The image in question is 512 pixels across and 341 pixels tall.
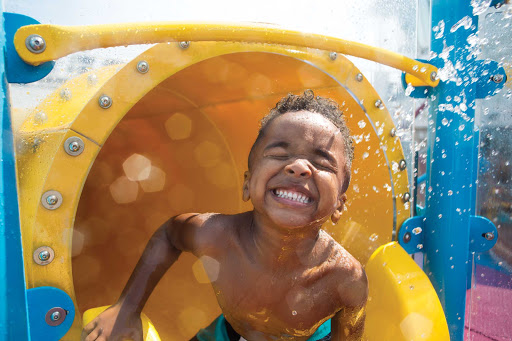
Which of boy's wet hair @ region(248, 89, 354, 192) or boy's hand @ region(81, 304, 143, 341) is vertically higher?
boy's wet hair @ region(248, 89, 354, 192)

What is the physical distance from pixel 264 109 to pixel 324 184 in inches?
31.6

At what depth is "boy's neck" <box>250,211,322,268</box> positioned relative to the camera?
129cm

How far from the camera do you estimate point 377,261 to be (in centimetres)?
161

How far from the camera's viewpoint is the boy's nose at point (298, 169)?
1.13 metres

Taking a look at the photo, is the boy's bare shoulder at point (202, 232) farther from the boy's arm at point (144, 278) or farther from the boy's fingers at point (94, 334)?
the boy's fingers at point (94, 334)

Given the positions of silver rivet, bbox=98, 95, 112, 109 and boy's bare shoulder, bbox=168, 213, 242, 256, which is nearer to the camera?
silver rivet, bbox=98, 95, 112, 109

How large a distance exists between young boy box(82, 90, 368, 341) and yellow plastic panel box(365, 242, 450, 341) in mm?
133

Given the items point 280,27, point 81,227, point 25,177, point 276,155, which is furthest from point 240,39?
point 81,227

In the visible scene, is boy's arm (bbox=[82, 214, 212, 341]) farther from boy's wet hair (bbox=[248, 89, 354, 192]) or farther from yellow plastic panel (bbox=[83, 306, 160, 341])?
boy's wet hair (bbox=[248, 89, 354, 192])

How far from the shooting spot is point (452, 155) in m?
1.63

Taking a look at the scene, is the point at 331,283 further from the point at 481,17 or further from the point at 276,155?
the point at 481,17

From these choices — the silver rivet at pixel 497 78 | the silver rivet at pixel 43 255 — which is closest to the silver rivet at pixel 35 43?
the silver rivet at pixel 43 255

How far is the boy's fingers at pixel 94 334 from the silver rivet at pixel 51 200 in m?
0.35

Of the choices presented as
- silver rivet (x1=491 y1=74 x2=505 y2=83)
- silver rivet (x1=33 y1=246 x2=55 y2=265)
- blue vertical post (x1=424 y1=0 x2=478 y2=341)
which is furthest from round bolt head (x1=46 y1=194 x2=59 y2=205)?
silver rivet (x1=491 y1=74 x2=505 y2=83)
